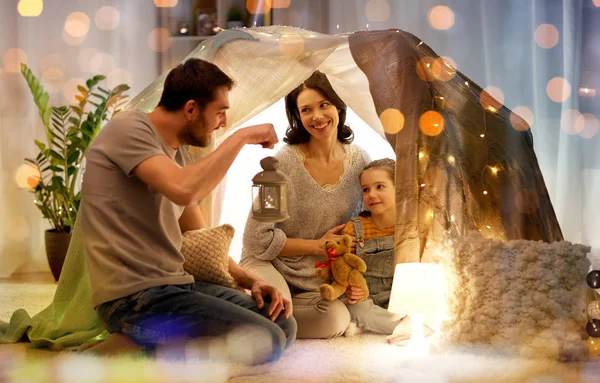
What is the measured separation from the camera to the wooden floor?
3955 mm

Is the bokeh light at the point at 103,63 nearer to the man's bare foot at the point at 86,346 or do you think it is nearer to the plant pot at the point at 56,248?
the plant pot at the point at 56,248

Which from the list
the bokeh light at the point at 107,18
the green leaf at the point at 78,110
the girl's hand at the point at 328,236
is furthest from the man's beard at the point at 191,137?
the bokeh light at the point at 107,18

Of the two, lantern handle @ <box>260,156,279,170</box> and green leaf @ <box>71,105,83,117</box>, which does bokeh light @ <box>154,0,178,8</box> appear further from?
lantern handle @ <box>260,156,279,170</box>

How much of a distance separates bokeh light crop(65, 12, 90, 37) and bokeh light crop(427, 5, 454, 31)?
1.91 m

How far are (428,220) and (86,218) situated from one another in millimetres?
1059

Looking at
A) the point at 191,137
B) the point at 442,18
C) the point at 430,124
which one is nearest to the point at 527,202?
the point at 430,124

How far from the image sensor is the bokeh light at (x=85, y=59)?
4.30 meters

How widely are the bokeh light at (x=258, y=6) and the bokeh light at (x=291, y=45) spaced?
164cm

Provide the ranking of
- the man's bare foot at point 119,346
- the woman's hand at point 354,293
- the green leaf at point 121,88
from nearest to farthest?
the man's bare foot at point 119,346 < the woman's hand at point 354,293 < the green leaf at point 121,88

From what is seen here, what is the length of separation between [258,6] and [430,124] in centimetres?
212

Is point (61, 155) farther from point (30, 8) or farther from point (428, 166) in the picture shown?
point (428, 166)

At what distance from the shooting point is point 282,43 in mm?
2727

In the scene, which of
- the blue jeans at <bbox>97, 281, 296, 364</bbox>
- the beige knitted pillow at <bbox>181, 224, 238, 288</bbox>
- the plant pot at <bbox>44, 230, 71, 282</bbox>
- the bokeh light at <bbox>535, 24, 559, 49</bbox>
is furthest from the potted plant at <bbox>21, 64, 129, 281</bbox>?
the bokeh light at <bbox>535, 24, 559, 49</bbox>

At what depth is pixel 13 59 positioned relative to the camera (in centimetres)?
423
